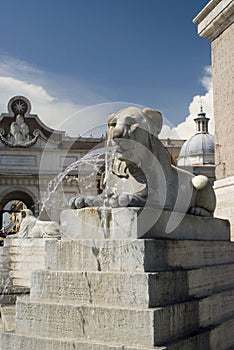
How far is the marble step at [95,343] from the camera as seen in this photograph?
3.95 m

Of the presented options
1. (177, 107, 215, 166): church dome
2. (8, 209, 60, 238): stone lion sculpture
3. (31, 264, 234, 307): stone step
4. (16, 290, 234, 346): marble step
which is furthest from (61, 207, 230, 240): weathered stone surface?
(177, 107, 215, 166): church dome

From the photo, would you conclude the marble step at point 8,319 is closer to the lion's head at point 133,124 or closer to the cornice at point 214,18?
the lion's head at point 133,124

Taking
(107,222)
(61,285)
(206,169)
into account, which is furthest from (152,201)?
(206,169)

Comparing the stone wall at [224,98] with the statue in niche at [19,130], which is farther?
the statue in niche at [19,130]

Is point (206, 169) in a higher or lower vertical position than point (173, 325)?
higher

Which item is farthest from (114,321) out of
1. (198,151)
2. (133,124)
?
(198,151)

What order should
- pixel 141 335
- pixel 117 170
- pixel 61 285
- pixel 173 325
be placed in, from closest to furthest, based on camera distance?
pixel 141 335, pixel 173 325, pixel 61 285, pixel 117 170

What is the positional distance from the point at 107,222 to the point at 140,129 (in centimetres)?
90

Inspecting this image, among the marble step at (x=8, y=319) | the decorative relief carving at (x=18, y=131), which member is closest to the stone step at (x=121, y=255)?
the marble step at (x=8, y=319)

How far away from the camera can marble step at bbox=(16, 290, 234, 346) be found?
386 cm

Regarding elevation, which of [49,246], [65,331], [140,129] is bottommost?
[65,331]

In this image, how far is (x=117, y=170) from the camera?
505cm

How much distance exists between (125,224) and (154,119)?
114cm

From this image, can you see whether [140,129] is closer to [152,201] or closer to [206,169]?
[152,201]
